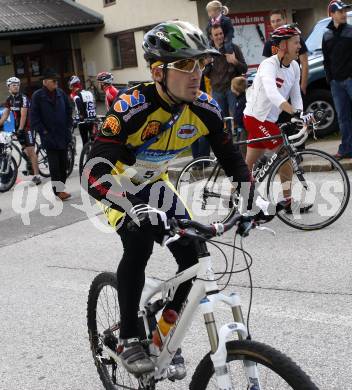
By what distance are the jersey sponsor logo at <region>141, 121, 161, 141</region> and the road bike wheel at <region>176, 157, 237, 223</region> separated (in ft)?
12.3

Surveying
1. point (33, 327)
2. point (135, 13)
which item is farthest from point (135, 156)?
point (135, 13)

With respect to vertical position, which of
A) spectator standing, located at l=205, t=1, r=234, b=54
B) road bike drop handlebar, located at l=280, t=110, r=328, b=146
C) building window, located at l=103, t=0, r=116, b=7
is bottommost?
road bike drop handlebar, located at l=280, t=110, r=328, b=146

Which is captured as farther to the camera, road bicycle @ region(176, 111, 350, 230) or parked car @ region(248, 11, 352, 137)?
parked car @ region(248, 11, 352, 137)

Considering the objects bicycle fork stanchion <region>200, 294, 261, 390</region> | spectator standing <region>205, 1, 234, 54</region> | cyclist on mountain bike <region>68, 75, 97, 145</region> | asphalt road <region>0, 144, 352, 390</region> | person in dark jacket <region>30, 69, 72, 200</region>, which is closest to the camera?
bicycle fork stanchion <region>200, 294, 261, 390</region>

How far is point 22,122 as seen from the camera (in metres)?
12.9

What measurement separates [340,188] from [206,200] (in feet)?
4.84

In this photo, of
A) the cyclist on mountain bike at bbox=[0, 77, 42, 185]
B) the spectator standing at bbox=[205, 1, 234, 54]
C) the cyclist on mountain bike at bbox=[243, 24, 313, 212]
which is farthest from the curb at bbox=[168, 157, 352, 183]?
the cyclist on mountain bike at bbox=[0, 77, 42, 185]

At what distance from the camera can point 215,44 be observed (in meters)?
10.7

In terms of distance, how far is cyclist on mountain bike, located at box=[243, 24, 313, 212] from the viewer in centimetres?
710

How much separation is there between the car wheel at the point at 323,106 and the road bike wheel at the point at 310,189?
4411mm

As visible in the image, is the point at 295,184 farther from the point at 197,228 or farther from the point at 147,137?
the point at 197,228

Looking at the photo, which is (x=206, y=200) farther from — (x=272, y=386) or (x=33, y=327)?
(x=272, y=386)

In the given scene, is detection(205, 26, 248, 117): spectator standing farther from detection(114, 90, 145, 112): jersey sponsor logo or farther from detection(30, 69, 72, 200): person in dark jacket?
detection(114, 90, 145, 112): jersey sponsor logo

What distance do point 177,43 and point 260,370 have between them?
151 cm
